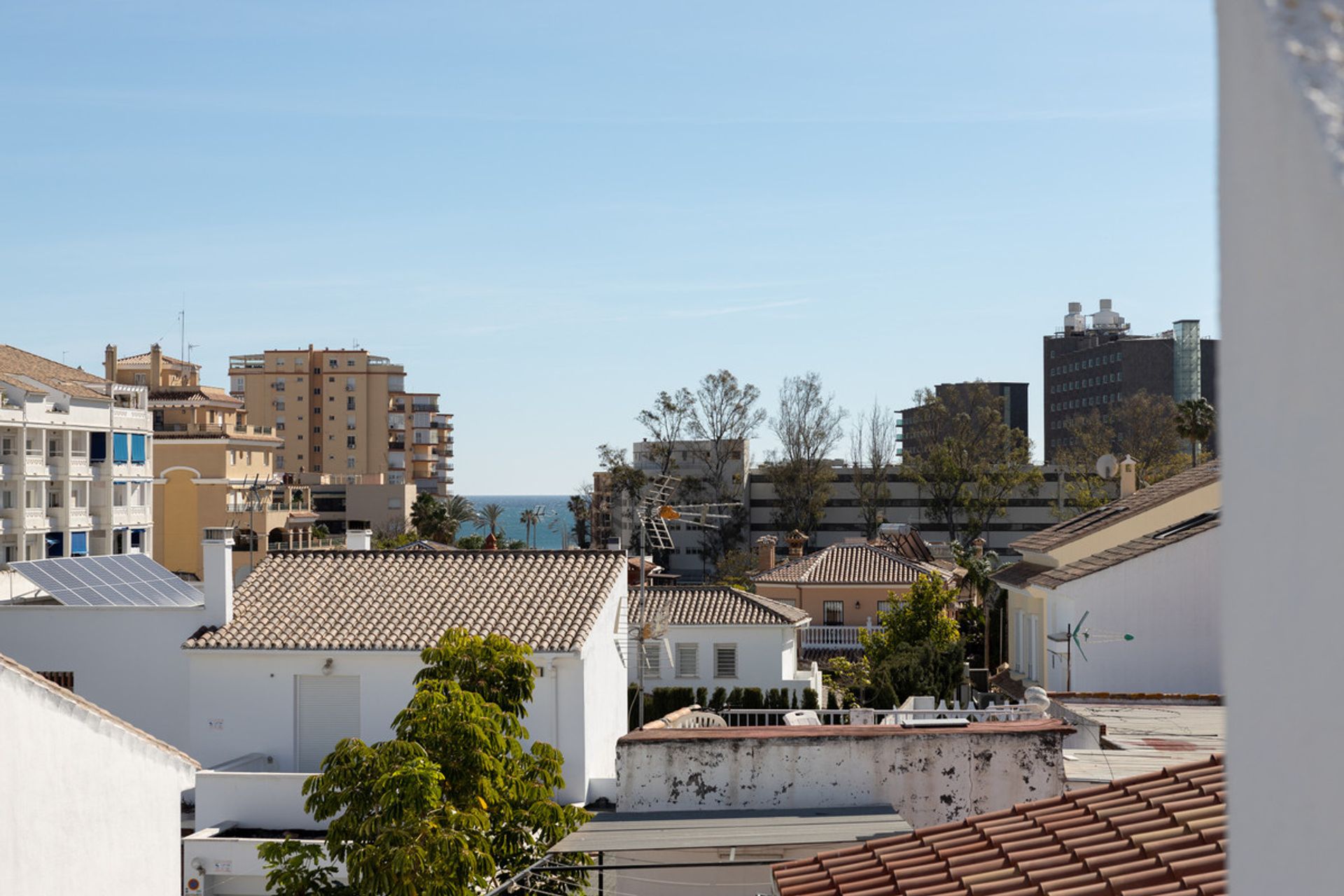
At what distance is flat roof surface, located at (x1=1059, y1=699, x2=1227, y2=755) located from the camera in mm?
14945

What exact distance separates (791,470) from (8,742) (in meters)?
80.0

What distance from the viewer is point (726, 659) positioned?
45.0m

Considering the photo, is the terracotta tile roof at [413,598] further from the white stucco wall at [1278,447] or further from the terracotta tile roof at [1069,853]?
the white stucco wall at [1278,447]

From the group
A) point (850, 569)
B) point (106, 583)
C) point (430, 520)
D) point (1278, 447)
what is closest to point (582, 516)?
point (430, 520)

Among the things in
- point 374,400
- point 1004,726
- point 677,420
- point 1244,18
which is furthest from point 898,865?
point 374,400

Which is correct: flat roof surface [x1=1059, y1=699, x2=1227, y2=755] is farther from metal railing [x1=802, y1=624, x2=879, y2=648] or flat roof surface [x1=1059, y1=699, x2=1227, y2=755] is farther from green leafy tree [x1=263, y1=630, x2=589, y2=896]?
metal railing [x1=802, y1=624, x2=879, y2=648]

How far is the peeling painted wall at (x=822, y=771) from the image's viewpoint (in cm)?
1534

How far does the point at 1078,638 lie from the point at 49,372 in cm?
6145

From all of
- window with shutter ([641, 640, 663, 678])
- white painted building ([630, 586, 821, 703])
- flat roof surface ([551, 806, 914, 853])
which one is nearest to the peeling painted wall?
flat roof surface ([551, 806, 914, 853])

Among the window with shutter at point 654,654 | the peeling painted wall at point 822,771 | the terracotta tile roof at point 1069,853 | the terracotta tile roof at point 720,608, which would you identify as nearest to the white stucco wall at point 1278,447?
the terracotta tile roof at point 1069,853

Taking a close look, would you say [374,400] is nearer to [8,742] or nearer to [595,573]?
[595,573]

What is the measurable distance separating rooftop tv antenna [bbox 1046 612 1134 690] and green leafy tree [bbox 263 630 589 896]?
1098 cm

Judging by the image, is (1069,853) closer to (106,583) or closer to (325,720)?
(325,720)

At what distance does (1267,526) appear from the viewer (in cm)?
221
